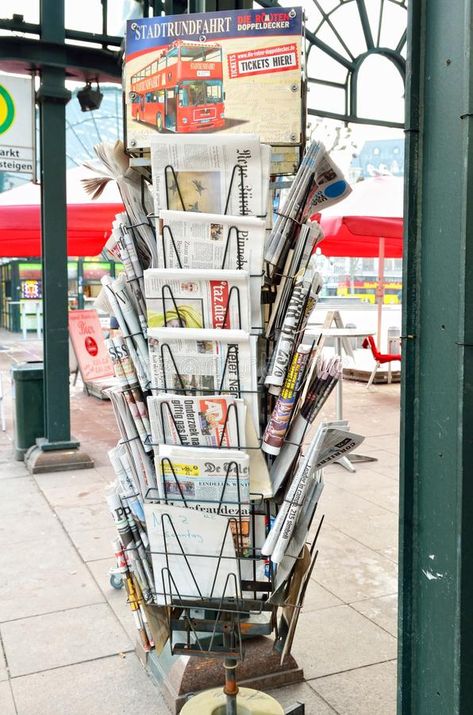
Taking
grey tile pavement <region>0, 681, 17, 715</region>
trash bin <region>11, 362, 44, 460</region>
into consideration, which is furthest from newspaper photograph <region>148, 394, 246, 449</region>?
trash bin <region>11, 362, 44, 460</region>

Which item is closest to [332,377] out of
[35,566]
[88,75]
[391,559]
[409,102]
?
[409,102]

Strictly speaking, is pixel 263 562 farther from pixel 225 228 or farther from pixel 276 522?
pixel 225 228

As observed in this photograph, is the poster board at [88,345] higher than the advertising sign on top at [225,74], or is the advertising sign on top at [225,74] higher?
the advertising sign on top at [225,74]

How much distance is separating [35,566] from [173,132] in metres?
2.66

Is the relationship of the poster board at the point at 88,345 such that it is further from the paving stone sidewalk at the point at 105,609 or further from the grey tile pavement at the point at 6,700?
the grey tile pavement at the point at 6,700

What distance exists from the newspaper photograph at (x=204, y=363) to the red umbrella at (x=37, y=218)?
5.31 meters

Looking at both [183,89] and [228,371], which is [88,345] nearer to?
[183,89]

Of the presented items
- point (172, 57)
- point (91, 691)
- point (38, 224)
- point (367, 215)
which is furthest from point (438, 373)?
point (367, 215)

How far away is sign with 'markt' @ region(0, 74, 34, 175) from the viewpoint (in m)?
5.38

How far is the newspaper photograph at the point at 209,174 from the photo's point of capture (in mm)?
1889

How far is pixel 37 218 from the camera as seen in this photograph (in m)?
7.14

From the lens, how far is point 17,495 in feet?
16.8

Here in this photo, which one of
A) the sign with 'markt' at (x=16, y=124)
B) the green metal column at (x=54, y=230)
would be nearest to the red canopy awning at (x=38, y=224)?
the green metal column at (x=54, y=230)

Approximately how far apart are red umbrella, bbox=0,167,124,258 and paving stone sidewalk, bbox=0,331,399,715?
2.73 metres
